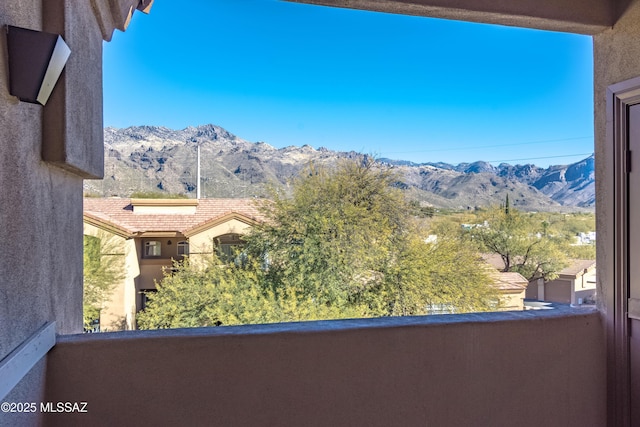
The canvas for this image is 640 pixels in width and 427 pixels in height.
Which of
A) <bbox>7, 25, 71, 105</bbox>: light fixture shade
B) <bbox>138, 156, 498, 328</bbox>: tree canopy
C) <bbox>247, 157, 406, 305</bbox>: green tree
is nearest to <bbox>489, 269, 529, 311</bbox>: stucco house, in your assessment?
<bbox>138, 156, 498, 328</bbox>: tree canopy

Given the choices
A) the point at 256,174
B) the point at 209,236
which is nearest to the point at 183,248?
the point at 209,236

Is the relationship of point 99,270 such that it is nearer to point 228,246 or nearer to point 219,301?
point 219,301

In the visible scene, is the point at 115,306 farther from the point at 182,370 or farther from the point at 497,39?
the point at 497,39

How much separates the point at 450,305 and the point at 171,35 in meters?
10.5

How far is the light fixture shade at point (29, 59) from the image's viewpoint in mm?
815

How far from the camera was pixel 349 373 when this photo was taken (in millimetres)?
1346

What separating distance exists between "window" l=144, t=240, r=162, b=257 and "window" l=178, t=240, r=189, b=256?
468mm

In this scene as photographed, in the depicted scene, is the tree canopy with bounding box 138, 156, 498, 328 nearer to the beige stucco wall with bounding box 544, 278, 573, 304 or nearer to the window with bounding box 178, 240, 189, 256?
the window with bounding box 178, 240, 189, 256

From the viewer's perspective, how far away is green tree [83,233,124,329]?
667 cm

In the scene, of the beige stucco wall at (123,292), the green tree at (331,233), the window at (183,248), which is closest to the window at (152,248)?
the beige stucco wall at (123,292)

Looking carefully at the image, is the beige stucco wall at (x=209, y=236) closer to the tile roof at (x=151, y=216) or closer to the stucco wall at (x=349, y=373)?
the tile roof at (x=151, y=216)

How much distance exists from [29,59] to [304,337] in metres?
1.08

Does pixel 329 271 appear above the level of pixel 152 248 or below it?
below

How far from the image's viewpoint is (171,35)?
1093cm
